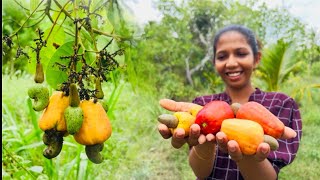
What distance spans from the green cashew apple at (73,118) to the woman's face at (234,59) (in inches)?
42.1

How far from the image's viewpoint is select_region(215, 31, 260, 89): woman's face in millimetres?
1880

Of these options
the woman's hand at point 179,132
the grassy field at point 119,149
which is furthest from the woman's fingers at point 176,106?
the grassy field at point 119,149

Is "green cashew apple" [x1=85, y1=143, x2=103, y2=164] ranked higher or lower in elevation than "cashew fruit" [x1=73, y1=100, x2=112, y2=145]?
lower

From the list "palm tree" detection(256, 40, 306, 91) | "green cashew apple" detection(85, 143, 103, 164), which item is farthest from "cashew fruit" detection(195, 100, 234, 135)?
"palm tree" detection(256, 40, 306, 91)

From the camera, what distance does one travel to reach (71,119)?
874mm

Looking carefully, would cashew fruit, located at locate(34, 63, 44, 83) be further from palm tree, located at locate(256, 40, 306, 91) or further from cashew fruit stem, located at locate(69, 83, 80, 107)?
palm tree, located at locate(256, 40, 306, 91)

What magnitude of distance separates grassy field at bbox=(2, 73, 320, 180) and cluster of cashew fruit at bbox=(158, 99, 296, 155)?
1723mm

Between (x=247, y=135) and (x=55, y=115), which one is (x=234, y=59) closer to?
(x=247, y=135)

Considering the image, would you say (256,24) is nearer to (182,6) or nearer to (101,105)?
(182,6)

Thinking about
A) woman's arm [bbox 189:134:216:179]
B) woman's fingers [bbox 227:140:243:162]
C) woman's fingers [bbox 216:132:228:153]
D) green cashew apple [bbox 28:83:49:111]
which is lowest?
woman's arm [bbox 189:134:216:179]

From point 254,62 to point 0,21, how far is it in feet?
3.75

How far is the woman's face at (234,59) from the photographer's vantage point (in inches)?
74.0

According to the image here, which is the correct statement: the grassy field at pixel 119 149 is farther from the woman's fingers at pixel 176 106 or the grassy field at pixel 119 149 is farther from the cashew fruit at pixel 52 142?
the cashew fruit at pixel 52 142

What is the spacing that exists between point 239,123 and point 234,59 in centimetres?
78
